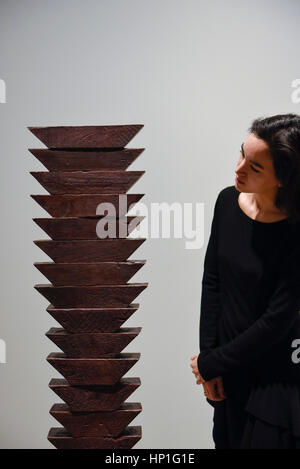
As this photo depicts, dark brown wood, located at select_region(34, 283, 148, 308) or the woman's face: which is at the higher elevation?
the woman's face

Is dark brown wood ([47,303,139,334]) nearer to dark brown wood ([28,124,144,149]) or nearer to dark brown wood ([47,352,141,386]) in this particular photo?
dark brown wood ([47,352,141,386])

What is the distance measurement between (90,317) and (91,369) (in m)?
0.18

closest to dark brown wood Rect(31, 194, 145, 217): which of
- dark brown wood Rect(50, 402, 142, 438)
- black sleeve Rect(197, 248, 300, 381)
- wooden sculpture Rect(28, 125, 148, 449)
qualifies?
wooden sculpture Rect(28, 125, 148, 449)

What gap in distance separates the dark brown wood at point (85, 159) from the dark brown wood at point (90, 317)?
469 mm

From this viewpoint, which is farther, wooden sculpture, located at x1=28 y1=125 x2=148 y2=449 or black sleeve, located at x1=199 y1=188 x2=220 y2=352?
wooden sculpture, located at x1=28 y1=125 x2=148 y2=449

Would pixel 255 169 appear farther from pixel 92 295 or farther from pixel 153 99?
pixel 153 99

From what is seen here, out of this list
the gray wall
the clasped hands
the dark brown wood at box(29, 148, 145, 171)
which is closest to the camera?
the clasped hands

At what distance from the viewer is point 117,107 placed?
2.67 m

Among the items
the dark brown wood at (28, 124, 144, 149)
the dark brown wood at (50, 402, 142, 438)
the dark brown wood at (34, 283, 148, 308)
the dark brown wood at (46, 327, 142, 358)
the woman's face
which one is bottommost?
the dark brown wood at (50, 402, 142, 438)

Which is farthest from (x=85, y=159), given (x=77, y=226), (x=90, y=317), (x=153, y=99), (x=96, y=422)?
(x=96, y=422)

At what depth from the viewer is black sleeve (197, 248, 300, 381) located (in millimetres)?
1718

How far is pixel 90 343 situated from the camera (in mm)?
2084

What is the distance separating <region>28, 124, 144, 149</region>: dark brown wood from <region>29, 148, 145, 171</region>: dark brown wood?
25mm

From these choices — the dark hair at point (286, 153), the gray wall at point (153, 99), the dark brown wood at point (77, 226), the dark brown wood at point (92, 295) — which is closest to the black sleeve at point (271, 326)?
the dark hair at point (286, 153)
